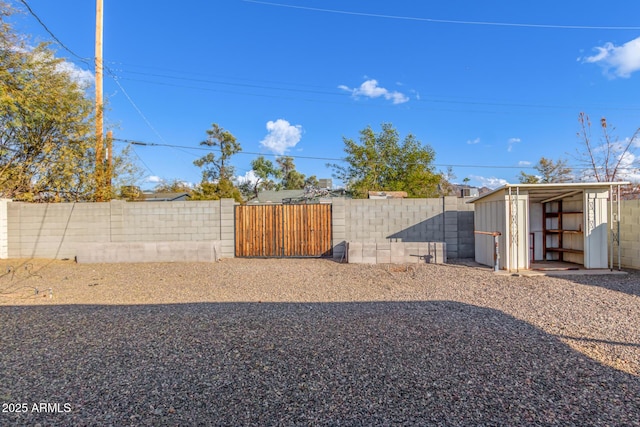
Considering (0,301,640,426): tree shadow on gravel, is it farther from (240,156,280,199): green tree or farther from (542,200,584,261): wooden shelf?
(240,156,280,199): green tree

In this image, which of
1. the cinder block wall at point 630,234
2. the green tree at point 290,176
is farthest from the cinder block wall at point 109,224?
the green tree at point 290,176

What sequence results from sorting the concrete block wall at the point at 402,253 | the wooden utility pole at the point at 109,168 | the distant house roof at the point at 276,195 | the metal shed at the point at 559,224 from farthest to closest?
the distant house roof at the point at 276,195 < the wooden utility pole at the point at 109,168 < the concrete block wall at the point at 402,253 < the metal shed at the point at 559,224

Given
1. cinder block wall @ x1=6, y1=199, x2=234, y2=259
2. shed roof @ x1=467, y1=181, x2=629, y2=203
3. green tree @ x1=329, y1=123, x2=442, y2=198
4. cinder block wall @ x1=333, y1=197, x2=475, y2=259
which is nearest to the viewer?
shed roof @ x1=467, y1=181, x2=629, y2=203

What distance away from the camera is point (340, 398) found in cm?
238

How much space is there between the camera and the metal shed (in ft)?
24.6

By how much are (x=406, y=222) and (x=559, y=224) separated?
4.00 m

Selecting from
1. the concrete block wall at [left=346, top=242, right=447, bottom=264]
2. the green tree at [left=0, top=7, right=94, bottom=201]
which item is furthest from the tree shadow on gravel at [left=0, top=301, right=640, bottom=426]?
the green tree at [left=0, top=7, right=94, bottom=201]

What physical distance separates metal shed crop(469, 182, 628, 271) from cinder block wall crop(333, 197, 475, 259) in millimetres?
878

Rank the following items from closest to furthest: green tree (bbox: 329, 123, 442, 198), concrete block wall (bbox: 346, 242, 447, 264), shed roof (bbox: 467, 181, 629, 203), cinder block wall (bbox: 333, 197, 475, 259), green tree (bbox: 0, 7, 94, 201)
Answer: shed roof (bbox: 467, 181, 629, 203), green tree (bbox: 0, 7, 94, 201), concrete block wall (bbox: 346, 242, 447, 264), cinder block wall (bbox: 333, 197, 475, 259), green tree (bbox: 329, 123, 442, 198)

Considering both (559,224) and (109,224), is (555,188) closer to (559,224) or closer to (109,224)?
(559,224)

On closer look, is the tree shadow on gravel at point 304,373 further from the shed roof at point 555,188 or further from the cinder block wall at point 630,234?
the cinder block wall at point 630,234

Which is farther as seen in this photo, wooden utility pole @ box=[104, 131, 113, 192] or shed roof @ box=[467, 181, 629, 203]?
wooden utility pole @ box=[104, 131, 113, 192]

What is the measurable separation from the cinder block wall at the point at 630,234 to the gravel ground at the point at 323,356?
2.45 meters

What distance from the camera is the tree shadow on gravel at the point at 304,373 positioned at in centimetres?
220
